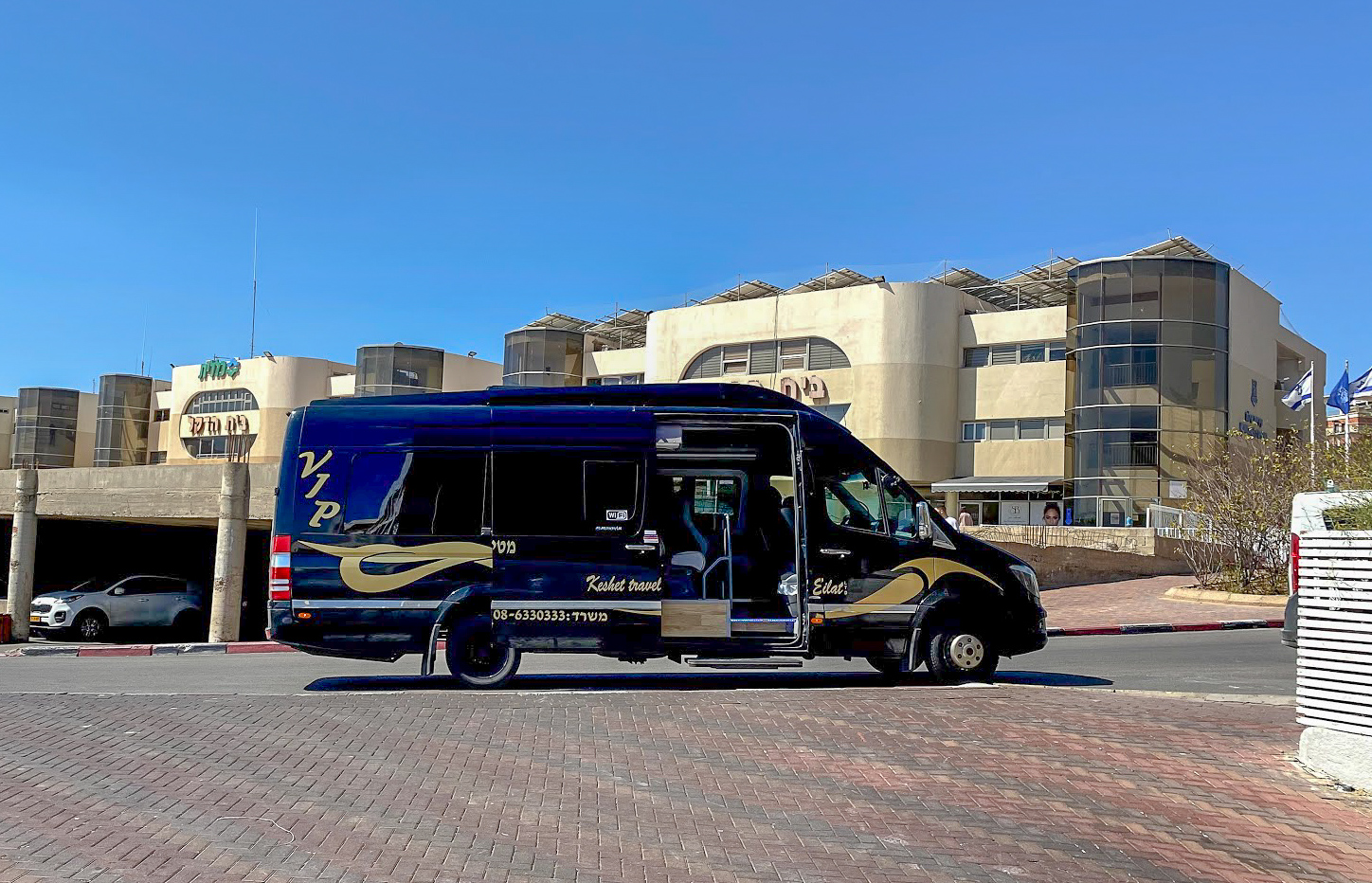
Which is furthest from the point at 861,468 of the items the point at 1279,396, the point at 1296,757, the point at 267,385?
the point at 267,385

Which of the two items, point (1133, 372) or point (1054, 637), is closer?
point (1054, 637)

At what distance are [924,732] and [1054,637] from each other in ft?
39.9

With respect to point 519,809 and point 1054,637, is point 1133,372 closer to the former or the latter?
point 1054,637

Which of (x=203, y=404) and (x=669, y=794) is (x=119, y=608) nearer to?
(x=669, y=794)

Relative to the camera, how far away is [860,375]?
1967 inches

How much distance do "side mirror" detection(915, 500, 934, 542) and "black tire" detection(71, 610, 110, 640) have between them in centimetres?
2108

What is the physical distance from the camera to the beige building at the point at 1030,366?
42406mm

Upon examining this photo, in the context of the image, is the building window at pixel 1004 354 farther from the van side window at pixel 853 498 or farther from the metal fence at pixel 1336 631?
the metal fence at pixel 1336 631

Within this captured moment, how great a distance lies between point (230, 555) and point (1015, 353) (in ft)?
119

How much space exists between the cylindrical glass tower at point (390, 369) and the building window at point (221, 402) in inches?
379

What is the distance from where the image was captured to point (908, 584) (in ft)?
39.9

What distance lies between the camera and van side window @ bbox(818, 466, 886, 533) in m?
12.2

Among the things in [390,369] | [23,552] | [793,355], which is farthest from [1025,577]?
[390,369]

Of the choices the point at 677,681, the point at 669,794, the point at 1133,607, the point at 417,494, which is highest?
the point at 417,494
